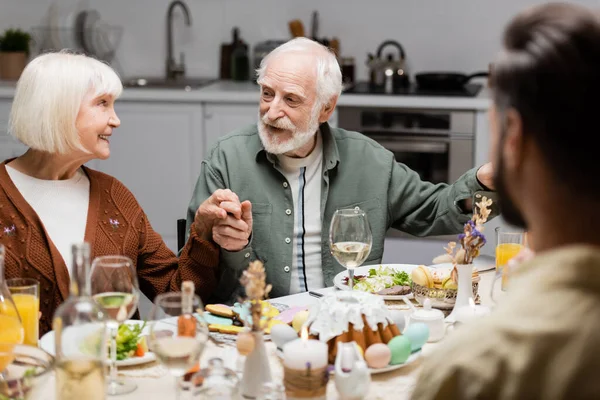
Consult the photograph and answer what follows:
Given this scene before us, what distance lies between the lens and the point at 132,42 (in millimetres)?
5332

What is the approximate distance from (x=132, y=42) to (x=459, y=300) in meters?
3.83

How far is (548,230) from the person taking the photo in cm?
100

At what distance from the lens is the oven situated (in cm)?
451

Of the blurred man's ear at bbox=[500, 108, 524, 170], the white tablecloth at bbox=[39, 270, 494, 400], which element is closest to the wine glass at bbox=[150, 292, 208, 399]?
the white tablecloth at bbox=[39, 270, 494, 400]

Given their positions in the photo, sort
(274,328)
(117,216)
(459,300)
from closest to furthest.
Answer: (274,328) → (459,300) → (117,216)

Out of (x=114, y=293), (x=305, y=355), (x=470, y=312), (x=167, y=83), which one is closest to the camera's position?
(x=305, y=355)

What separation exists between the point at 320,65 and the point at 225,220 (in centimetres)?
68

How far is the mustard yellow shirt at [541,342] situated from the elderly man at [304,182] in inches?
62.3

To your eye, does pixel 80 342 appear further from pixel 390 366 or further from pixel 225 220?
pixel 225 220

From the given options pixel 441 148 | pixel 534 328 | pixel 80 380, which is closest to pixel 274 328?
pixel 80 380

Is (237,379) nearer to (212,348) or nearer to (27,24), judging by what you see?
(212,348)

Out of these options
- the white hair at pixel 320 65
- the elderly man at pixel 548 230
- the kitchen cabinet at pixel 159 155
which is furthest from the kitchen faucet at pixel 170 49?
the elderly man at pixel 548 230

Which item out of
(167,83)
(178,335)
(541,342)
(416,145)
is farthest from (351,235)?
(167,83)

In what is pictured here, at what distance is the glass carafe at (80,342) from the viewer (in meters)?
1.39
